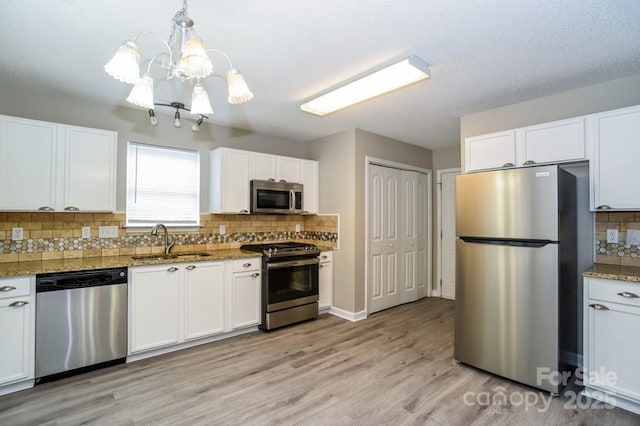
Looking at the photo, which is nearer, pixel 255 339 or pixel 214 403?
pixel 214 403

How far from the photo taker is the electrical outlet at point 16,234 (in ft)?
9.11

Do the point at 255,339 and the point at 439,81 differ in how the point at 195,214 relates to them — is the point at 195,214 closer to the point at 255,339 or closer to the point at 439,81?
the point at 255,339

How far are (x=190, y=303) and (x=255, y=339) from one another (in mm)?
802

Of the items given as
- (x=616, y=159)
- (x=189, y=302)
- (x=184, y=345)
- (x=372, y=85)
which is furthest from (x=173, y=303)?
(x=616, y=159)

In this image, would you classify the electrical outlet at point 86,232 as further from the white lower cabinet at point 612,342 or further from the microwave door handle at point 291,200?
the white lower cabinet at point 612,342

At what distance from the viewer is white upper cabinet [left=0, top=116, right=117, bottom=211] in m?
2.57

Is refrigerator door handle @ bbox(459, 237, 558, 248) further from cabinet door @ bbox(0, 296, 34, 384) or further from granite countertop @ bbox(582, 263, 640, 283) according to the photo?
A: cabinet door @ bbox(0, 296, 34, 384)

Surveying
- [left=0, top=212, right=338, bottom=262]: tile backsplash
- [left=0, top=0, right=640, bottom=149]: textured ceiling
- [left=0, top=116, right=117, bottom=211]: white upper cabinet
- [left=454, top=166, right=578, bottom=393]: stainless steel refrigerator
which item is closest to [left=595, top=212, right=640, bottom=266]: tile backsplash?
[left=454, top=166, right=578, bottom=393]: stainless steel refrigerator

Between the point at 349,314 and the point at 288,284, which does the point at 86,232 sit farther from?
the point at 349,314

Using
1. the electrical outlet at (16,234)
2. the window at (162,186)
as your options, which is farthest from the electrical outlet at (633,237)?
the electrical outlet at (16,234)

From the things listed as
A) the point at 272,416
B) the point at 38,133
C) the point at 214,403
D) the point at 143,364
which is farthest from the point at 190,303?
the point at 38,133

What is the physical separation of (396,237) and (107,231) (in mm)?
3606

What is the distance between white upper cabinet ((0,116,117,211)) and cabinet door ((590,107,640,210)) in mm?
4216

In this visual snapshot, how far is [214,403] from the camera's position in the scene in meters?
2.23
